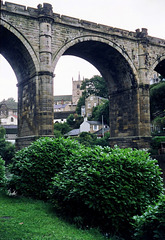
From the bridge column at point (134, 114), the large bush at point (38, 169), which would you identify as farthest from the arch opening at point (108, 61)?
the large bush at point (38, 169)

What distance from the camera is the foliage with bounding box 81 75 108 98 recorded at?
7262 centimetres

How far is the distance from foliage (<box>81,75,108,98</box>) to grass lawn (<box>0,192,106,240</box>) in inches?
2578

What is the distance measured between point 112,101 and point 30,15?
10256 millimetres

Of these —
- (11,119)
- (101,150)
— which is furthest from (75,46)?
(11,119)

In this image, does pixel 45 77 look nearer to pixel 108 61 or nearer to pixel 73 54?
pixel 73 54

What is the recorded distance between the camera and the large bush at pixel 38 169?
27.9 ft

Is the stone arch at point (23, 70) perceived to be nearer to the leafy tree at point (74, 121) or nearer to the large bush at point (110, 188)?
the large bush at point (110, 188)

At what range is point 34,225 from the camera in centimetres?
611

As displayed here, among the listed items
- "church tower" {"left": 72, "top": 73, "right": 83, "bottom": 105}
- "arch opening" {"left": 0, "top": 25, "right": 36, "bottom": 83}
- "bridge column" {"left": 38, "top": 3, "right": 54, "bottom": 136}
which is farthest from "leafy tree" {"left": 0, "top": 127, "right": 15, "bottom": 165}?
"church tower" {"left": 72, "top": 73, "right": 83, "bottom": 105}

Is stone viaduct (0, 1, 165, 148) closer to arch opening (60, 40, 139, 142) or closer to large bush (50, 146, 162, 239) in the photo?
arch opening (60, 40, 139, 142)

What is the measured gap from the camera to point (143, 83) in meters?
22.9

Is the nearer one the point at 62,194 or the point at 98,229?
the point at 98,229

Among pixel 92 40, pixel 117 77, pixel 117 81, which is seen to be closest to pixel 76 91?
pixel 117 81

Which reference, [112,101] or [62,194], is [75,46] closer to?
[112,101]
